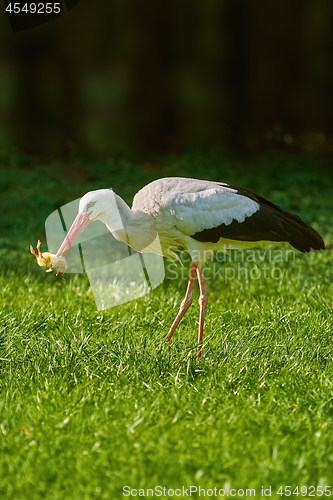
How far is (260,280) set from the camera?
4.91m

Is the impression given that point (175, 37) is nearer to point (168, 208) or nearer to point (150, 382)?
point (168, 208)

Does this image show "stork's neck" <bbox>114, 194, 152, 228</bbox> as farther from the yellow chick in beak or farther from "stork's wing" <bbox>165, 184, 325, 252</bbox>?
the yellow chick in beak

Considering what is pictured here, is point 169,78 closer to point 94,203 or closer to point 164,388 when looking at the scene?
point 94,203

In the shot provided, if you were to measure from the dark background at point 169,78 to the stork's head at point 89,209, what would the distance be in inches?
276

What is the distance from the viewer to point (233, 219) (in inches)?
152

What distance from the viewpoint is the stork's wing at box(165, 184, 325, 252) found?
3.72 metres

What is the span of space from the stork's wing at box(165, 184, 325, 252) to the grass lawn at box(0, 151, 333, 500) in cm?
56

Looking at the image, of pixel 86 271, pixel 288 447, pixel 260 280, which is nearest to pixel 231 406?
pixel 288 447

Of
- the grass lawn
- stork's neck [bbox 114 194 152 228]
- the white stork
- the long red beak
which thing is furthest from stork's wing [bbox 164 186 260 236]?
the grass lawn

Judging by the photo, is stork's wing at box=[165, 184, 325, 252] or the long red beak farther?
stork's wing at box=[165, 184, 325, 252]

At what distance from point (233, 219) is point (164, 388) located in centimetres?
136

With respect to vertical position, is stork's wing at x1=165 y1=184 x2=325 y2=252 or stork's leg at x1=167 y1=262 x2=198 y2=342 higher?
stork's wing at x1=165 y1=184 x2=325 y2=252

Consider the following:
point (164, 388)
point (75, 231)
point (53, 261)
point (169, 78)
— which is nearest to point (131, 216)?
point (75, 231)

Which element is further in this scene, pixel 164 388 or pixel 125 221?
pixel 125 221
